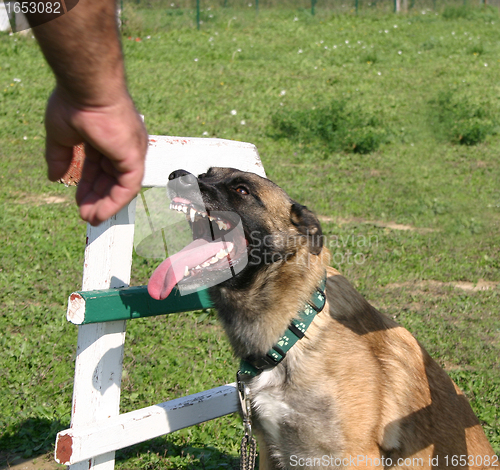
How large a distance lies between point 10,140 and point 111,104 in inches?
317

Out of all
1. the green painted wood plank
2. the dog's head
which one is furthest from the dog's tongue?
the green painted wood plank

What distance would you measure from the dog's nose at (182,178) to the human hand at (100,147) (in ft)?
3.90

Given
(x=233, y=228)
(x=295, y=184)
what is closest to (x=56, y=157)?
(x=233, y=228)

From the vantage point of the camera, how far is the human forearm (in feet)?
2.67

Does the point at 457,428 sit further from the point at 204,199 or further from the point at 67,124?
the point at 67,124

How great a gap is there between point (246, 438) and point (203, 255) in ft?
2.69

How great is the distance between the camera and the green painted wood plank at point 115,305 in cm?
207

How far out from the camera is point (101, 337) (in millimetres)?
2254

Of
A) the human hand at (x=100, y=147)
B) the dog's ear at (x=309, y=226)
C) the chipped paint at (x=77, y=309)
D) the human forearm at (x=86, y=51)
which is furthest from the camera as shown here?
the dog's ear at (x=309, y=226)

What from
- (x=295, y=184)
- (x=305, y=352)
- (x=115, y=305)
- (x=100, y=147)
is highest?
(x=100, y=147)

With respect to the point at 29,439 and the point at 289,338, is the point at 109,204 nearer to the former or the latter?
the point at 289,338

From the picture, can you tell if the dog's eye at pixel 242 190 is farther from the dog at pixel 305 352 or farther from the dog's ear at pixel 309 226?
the dog's ear at pixel 309 226

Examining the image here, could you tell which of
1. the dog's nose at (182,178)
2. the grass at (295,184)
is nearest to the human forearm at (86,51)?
the dog's nose at (182,178)

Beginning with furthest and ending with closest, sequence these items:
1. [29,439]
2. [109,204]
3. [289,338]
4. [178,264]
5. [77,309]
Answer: [29,439], [289,338], [178,264], [77,309], [109,204]
